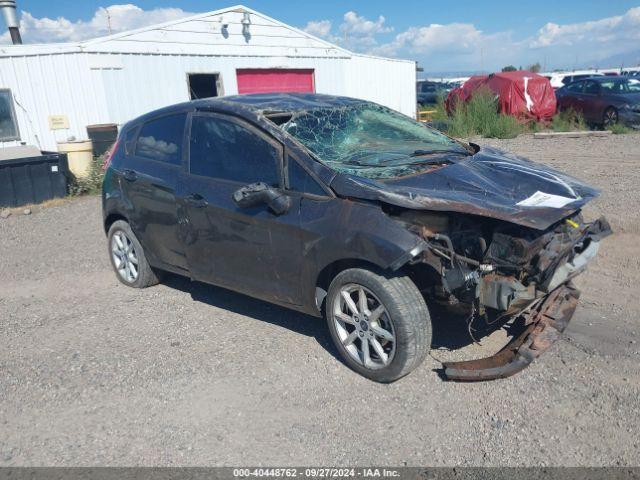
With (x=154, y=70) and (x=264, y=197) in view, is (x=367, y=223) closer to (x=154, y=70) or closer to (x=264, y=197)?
(x=264, y=197)

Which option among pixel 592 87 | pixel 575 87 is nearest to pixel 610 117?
pixel 592 87

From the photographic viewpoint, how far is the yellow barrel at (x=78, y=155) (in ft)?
36.0

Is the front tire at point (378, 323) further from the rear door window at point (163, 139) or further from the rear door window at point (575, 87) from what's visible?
the rear door window at point (575, 87)


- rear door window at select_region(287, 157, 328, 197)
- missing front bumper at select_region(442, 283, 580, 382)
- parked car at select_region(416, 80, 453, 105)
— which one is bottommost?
missing front bumper at select_region(442, 283, 580, 382)

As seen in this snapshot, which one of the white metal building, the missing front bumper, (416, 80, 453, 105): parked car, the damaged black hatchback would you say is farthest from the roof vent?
(416, 80, 453, 105): parked car

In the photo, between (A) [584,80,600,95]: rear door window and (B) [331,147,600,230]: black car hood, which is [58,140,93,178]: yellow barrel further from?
(A) [584,80,600,95]: rear door window

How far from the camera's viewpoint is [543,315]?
13.4 ft

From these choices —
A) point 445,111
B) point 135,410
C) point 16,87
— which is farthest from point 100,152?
point 445,111

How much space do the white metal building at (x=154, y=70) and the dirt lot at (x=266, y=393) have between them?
286 inches

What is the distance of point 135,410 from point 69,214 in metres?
6.80

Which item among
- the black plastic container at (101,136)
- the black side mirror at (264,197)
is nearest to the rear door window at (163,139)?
the black side mirror at (264,197)

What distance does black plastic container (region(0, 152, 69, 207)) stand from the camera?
9.91m

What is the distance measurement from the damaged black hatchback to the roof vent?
33.3 feet

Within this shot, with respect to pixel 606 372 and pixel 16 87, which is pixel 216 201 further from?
pixel 16 87
